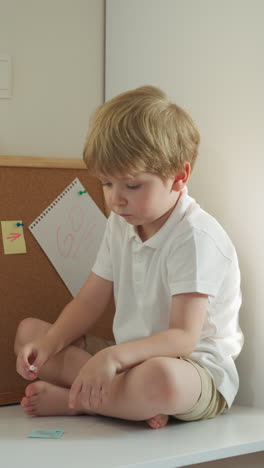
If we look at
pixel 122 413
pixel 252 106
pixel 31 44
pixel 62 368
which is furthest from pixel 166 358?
pixel 31 44

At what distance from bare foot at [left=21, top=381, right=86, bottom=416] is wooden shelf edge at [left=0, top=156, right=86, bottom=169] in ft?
A: 1.48

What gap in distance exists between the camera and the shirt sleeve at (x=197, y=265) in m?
1.08

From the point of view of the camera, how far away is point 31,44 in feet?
5.01

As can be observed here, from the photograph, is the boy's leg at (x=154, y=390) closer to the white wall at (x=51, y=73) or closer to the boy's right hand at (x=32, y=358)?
the boy's right hand at (x=32, y=358)

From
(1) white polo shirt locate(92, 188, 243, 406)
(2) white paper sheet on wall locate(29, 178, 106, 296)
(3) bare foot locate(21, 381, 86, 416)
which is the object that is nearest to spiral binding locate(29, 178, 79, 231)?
(2) white paper sheet on wall locate(29, 178, 106, 296)

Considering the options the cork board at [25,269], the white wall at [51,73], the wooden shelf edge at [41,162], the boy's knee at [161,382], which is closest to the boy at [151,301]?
the boy's knee at [161,382]

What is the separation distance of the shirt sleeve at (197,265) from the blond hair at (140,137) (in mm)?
117

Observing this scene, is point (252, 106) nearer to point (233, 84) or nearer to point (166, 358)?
point (233, 84)

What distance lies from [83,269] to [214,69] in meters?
0.47

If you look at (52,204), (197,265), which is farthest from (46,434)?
(52,204)

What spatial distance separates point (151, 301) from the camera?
115cm

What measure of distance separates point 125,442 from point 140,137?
431 millimetres

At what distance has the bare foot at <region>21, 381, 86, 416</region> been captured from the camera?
114 centimetres

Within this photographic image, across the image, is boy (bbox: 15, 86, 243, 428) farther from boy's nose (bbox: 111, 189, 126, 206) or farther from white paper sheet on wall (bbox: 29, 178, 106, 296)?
white paper sheet on wall (bbox: 29, 178, 106, 296)
